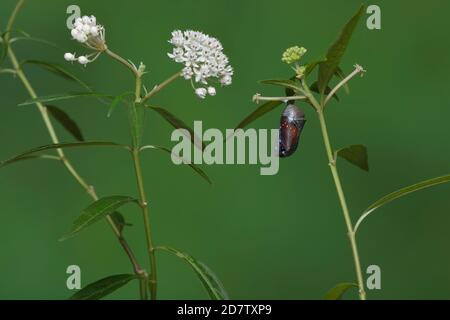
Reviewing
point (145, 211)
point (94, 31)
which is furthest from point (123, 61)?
point (145, 211)

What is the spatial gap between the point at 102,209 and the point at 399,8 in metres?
1.59

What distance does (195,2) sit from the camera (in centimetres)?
213

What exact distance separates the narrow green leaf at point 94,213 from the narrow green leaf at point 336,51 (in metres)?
0.25

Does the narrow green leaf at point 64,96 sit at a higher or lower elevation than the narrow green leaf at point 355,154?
higher

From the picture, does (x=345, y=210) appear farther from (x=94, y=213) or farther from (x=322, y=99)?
(x=94, y=213)

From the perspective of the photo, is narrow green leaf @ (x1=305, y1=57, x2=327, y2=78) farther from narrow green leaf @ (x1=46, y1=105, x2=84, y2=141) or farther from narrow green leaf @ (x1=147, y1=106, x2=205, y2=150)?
narrow green leaf @ (x1=46, y1=105, x2=84, y2=141)

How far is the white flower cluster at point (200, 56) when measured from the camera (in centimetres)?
76

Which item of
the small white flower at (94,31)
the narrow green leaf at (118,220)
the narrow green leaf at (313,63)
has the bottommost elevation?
the narrow green leaf at (118,220)

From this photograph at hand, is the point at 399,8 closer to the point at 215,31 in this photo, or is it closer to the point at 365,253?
the point at 215,31

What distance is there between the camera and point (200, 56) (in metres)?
0.76

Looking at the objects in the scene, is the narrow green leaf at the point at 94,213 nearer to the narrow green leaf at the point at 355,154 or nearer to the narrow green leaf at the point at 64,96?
the narrow green leaf at the point at 64,96

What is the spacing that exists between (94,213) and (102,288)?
117 millimetres

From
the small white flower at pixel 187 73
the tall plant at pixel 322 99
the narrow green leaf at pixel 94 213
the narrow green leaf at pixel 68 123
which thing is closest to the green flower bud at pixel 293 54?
the tall plant at pixel 322 99
